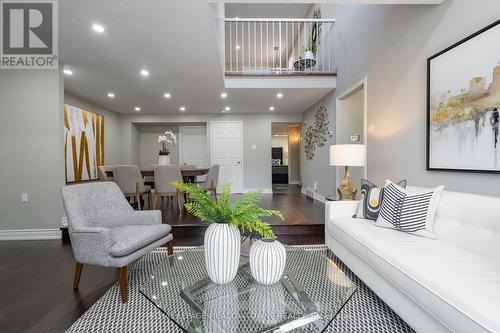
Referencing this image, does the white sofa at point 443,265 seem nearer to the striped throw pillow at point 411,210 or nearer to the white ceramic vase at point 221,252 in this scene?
the striped throw pillow at point 411,210

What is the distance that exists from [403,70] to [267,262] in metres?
2.54

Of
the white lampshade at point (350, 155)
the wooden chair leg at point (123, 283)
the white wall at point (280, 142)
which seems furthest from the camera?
the white wall at point (280, 142)

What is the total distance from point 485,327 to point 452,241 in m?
0.96

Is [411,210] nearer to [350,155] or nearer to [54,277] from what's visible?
[350,155]

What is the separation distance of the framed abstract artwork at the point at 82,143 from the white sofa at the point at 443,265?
4876 millimetres

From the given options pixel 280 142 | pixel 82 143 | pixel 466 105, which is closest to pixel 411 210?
pixel 466 105

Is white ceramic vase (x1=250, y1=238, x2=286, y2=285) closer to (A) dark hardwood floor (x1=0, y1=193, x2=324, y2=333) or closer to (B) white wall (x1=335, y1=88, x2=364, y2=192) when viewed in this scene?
(A) dark hardwood floor (x1=0, y1=193, x2=324, y2=333)

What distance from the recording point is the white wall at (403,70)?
1870 millimetres

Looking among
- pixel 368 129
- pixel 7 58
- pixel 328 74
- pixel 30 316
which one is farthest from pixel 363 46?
pixel 7 58

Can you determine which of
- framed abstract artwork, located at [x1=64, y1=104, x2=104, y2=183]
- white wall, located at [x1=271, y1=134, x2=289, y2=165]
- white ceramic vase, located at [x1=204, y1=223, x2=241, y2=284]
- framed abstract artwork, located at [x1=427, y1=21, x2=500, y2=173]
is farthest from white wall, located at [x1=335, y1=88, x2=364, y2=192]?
white wall, located at [x1=271, y1=134, x2=289, y2=165]

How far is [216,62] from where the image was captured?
10.9 feet

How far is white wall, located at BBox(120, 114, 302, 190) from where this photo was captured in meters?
6.64

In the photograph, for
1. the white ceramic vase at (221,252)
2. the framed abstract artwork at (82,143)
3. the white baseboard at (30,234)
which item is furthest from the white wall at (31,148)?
the white ceramic vase at (221,252)

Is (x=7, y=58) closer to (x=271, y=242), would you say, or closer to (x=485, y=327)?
(x=271, y=242)
